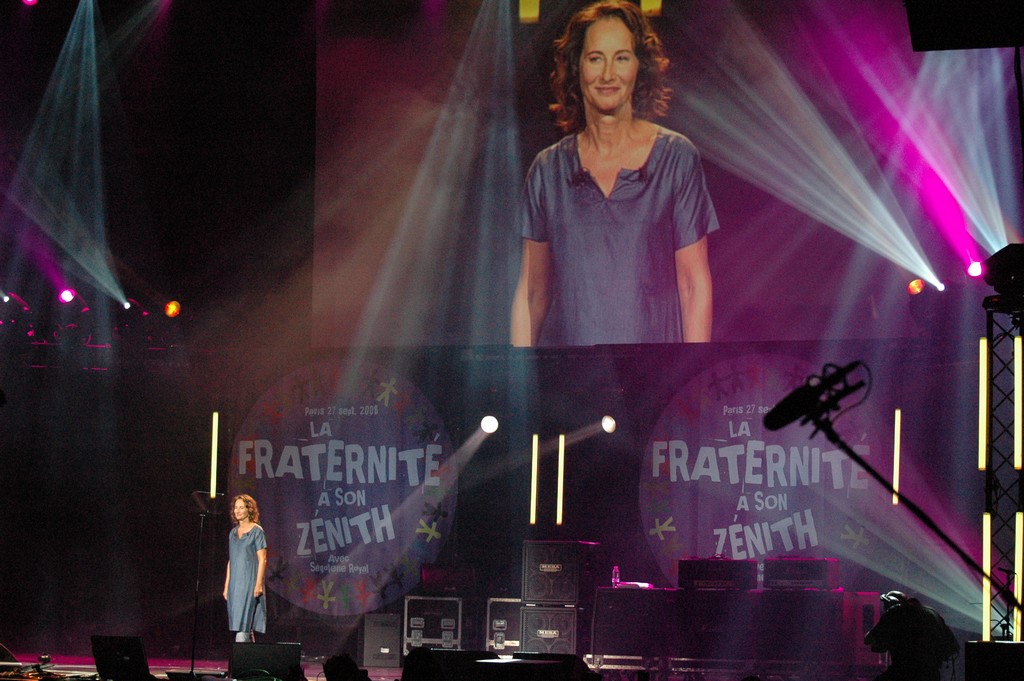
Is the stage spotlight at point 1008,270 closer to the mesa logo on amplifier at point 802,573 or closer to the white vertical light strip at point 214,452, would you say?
the mesa logo on amplifier at point 802,573

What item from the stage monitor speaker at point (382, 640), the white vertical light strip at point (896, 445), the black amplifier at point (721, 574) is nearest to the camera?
the black amplifier at point (721, 574)

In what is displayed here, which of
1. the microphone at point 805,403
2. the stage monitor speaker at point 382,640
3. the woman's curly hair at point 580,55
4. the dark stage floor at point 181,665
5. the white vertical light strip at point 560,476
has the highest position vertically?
the woman's curly hair at point 580,55

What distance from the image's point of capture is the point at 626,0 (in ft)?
31.9

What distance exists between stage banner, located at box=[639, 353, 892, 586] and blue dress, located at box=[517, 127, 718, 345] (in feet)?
2.34

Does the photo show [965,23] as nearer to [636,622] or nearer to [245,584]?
[636,622]

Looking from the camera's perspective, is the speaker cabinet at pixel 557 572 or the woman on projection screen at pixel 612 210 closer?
the speaker cabinet at pixel 557 572

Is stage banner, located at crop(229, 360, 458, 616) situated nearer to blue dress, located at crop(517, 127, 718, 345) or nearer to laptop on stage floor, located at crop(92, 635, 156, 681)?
blue dress, located at crop(517, 127, 718, 345)

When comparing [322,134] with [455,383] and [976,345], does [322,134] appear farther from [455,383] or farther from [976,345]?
[976,345]

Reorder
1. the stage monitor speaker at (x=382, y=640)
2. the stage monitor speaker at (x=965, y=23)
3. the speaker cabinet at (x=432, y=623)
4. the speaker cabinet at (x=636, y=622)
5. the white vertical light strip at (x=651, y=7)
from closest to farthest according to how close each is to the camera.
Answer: the stage monitor speaker at (x=965, y=23)
the speaker cabinet at (x=636, y=622)
the speaker cabinet at (x=432, y=623)
the stage monitor speaker at (x=382, y=640)
the white vertical light strip at (x=651, y=7)

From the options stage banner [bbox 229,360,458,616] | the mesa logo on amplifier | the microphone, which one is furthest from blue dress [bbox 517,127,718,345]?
the microphone

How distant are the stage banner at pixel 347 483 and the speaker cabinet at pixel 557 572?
3.70 ft

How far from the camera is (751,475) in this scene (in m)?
9.33

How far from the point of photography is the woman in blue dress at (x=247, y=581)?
9219 millimetres

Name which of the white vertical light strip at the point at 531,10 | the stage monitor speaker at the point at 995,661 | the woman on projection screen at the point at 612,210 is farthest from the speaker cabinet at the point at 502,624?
the stage monitor speaker at the point at 995,661
